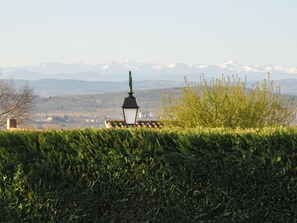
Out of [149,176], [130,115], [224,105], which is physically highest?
[130,115]

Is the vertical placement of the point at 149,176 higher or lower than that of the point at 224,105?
lower

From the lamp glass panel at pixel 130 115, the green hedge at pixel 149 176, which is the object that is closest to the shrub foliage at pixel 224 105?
the lamp glass panel at pixel 130 115

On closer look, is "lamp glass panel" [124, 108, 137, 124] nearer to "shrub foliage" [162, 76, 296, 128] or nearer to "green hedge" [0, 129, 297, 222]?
"green hedge" [0, 129, 297, 222]

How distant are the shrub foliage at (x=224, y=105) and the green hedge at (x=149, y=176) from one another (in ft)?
30.9

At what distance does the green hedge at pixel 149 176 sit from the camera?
11000 millimetres

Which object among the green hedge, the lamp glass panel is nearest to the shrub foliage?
the lamp glass panel

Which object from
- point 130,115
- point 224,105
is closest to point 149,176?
point 130,115

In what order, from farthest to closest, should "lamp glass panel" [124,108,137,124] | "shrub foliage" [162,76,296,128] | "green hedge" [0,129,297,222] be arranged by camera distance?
"shrub foliage" [162,76,296,128] < "lamp glass panel" [124,108,137,124] < "green hedge" [0,129,297,222]

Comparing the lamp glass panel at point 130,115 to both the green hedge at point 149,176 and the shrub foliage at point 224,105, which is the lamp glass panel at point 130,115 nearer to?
the green hedge at point 149,176

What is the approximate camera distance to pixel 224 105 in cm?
2111

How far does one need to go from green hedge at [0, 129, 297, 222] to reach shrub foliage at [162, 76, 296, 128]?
30.9 feet

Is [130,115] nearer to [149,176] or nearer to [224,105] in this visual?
[149,176]

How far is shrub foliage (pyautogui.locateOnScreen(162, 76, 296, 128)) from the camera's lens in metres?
21.1

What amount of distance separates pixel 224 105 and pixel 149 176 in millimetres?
10185
